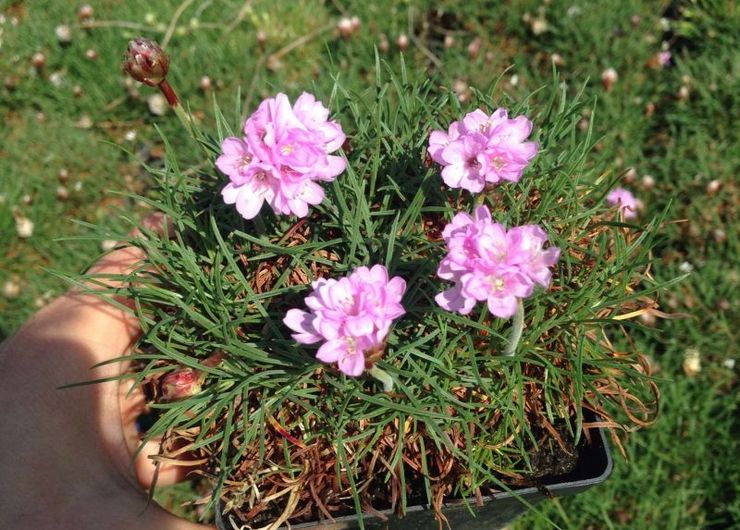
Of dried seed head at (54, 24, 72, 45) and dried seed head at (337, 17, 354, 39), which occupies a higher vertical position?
dried seed head at (54, 24, 72, 45)

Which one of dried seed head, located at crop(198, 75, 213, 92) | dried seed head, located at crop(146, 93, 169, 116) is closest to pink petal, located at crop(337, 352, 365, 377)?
dried seed head, located at crop(198, 75, 213, 92)

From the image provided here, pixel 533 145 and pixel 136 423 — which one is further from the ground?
pixel 533 145

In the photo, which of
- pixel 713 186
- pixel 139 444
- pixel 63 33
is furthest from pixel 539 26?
pixel 139 444

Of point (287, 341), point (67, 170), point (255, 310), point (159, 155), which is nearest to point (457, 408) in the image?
point (287, 341)

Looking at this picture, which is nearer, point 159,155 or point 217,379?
point 217,379

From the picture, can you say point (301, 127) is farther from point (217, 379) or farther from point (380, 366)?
point (217, 379)

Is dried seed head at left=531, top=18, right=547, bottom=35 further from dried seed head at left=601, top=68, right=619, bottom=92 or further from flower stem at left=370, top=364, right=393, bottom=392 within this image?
flower stem at left=370, top=364, right=393, bottom=392

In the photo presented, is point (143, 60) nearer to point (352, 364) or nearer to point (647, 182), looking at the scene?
point (352, 364)
